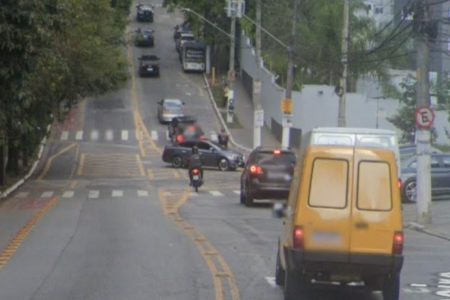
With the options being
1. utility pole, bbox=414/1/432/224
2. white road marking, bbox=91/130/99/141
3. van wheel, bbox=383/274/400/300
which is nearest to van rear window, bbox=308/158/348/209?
van wheel, bbox=383/274/400/300

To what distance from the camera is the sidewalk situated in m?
64.6

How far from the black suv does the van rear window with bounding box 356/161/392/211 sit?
18015mm

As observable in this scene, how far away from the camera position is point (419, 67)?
26.5 m

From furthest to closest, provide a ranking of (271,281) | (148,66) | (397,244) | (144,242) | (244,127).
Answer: (148,66) → (244,127) → (144,242) → (271,281) → (397,244)

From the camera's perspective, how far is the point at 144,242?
21250mm

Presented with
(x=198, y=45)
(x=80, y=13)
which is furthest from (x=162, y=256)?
(x=198, y=45)

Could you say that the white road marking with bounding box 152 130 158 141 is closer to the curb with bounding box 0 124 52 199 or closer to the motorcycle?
the curb with bounding box 0 124 52 199

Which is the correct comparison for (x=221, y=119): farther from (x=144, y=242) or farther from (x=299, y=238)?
(x=299, y=238)

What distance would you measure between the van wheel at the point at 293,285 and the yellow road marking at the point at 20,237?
5.91m

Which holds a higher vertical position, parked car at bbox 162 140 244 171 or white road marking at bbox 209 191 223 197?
parked car at bbox 162 140 244 171

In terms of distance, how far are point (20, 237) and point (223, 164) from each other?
31281 millimetres

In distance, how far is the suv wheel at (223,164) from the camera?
175 ft

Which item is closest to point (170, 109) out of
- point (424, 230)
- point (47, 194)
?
point (47, 194)

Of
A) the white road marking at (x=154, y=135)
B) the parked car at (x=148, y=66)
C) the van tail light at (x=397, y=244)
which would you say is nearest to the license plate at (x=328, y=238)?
the van tail light at (x=397, y=244)
